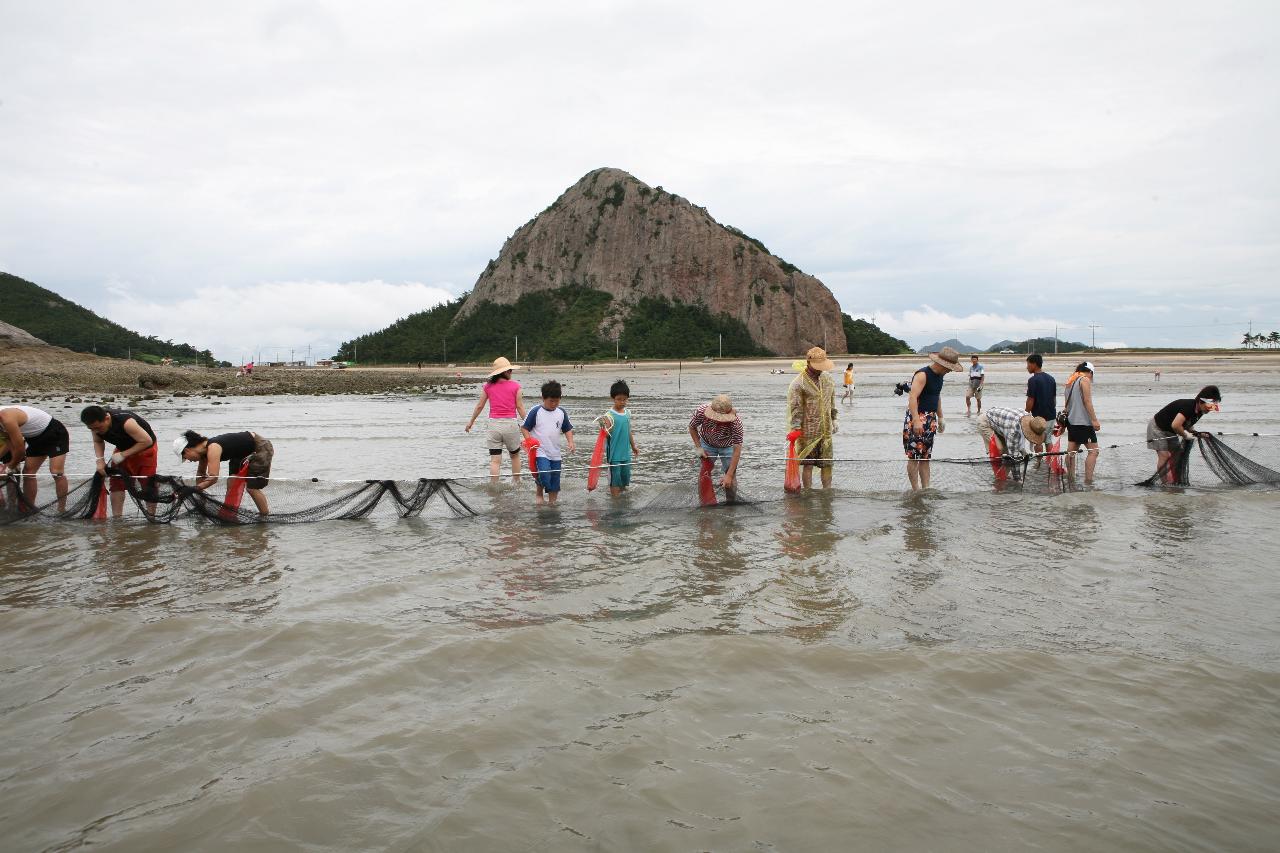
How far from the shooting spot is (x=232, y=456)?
8.51m

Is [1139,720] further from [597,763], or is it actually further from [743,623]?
[597,763]

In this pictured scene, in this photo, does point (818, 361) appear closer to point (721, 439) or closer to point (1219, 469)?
point (721, 439)

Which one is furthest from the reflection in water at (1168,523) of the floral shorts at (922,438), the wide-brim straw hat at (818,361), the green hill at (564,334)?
the green hill at (564,334)

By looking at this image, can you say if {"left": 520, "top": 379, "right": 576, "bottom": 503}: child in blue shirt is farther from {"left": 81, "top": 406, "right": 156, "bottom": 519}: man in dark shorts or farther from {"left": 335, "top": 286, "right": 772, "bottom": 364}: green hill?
{"left": 335, "top": 286, "right": 772, "bottom": 364}: green hill

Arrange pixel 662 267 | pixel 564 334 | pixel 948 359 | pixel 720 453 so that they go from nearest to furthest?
1. pixel 948 359
2. pixel 720 453
3. pixel 564 334
4. pixel 662 267

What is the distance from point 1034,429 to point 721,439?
14.1ft

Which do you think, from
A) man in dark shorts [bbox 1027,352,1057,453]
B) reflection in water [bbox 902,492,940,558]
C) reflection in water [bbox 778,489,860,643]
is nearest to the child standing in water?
reflection in water [bbox 778,489,860,643]

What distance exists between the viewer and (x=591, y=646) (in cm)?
474

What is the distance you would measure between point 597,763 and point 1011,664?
243 cm

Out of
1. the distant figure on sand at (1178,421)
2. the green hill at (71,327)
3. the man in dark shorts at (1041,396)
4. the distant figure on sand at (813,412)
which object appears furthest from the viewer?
the green hill at (71,327)

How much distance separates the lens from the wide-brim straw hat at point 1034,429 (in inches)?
397

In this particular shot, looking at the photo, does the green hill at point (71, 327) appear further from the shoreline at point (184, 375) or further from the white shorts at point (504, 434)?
the white shorts at point (504, 434)

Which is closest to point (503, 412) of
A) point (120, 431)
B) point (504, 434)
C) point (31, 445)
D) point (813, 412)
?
point (504, 434)

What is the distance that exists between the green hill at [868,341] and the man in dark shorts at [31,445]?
350 ft
